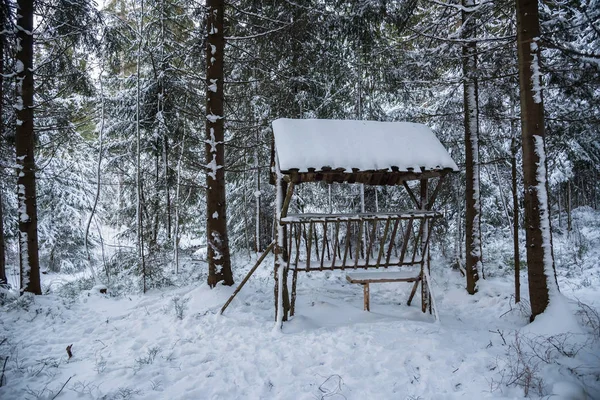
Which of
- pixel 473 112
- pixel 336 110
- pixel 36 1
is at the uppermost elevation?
pixel 36 1

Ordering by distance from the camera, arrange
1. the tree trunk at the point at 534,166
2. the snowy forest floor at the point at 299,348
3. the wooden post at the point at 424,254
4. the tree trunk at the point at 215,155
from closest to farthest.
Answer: the snowy forest floor at the point at 299,348, the tree trunk at the point at 534,166, the wooden post at the point at 424,254, the tree trunk at the point at 215,155

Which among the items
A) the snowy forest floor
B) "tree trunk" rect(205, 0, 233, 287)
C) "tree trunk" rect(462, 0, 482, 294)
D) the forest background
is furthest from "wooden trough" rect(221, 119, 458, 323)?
the forest background

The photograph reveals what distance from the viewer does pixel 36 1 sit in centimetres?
774

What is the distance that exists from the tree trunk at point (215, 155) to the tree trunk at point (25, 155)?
13.6ft

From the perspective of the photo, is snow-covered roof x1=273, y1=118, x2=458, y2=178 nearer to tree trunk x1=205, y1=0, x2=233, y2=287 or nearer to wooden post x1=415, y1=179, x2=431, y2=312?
wooden post x1=415, y1=179, x2=431, y2=312

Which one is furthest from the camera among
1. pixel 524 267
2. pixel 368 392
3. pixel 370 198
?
pixel 370 198

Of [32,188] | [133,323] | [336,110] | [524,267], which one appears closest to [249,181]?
[336,110]

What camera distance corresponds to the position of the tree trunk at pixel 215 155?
22.9 feet

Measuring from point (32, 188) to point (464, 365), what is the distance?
9.25 m

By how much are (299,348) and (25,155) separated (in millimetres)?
7560

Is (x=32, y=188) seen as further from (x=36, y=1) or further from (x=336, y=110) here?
(x=336, y=110)

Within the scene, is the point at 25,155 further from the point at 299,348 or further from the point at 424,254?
the point at 424,254

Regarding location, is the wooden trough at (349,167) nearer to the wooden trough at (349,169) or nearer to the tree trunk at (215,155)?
the wooden trough at (349,169)

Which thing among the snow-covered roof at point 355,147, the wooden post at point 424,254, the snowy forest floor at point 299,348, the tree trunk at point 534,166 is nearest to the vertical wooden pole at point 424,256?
the wooden post at point 424,254
